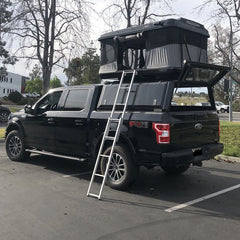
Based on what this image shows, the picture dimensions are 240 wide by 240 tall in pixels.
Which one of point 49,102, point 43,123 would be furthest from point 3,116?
point 43,123

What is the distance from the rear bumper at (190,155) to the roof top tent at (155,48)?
1387 millimetres

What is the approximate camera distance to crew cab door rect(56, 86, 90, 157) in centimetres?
641

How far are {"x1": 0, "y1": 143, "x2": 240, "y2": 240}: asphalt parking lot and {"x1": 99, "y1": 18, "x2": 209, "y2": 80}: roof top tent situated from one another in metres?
2.17

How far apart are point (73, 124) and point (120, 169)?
1.56m

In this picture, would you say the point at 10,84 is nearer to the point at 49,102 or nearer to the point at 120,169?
the point at 49,102

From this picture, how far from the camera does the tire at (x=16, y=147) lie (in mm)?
7945

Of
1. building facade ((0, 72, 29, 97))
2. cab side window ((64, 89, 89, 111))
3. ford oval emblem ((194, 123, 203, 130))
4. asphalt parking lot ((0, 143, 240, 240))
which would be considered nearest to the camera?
asphalt parking lot ((0, 143, 240, 240))

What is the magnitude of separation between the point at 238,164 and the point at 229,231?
4.48 m

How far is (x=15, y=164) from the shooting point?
7.82 meters

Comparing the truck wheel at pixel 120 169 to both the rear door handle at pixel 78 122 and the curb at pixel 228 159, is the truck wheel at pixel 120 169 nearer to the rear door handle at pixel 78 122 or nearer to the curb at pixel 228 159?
the rear door handle at pixel 78 122

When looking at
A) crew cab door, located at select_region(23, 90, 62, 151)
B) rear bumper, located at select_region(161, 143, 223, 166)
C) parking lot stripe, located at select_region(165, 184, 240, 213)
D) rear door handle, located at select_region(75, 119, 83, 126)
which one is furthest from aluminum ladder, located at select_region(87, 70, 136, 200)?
crew cab door, located at select_region(23, 90, 62, 151)

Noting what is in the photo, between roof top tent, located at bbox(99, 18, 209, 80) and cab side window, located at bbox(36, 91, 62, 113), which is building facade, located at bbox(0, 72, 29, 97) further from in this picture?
roof top tent, located at bbox(99, 18, 209, 80)

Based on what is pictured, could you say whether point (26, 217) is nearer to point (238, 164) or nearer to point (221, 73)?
point (221, 73)

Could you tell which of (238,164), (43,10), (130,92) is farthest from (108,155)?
(43,10)
